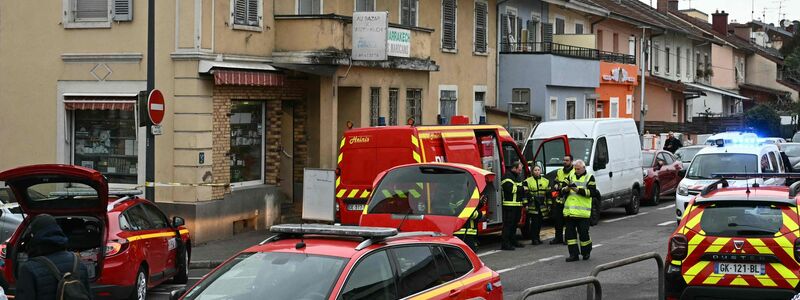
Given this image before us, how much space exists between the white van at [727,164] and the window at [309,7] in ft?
27.8

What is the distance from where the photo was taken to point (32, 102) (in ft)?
76.6

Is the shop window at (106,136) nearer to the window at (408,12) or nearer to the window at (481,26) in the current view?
the window at (408,12)

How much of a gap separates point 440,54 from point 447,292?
2284 centimetres

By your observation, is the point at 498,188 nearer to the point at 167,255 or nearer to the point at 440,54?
the point at 167,255

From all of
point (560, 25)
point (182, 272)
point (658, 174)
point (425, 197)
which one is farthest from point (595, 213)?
point (560, 25)

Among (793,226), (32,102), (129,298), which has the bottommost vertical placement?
(129,298)

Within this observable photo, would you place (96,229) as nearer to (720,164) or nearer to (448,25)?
(720,164)

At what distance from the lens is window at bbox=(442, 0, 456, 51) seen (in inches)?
1262

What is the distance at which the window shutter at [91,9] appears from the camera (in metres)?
22.6

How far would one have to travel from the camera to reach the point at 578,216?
1853cm

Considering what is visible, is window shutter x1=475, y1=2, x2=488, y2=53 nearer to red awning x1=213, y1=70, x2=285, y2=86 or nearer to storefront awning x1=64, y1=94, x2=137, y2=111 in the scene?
red awning x1=213, y1=70, x2=285, y2=86

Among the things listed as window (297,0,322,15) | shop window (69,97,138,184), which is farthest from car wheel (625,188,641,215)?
shop window (69,97,138,184)

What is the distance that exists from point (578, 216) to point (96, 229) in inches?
307

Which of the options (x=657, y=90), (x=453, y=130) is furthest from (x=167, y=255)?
(x=657, y=90)
